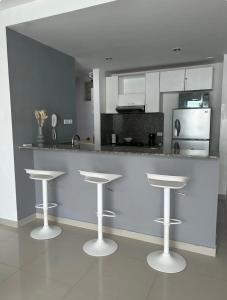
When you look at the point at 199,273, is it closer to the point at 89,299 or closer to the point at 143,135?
the point at 89,299

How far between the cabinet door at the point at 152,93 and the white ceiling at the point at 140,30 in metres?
0.54

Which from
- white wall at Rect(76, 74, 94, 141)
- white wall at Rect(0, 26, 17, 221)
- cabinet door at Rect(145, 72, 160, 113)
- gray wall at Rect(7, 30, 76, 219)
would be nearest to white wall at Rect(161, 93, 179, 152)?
cabinet door at Rect(145, 72, 160, 113)

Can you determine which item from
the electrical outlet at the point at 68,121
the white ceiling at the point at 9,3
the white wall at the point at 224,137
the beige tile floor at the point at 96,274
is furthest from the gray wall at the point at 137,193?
the white wall at the point at 224,137

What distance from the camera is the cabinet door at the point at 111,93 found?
4.95 meters

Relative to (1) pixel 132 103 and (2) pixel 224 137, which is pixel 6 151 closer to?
(1) pixel 132 103

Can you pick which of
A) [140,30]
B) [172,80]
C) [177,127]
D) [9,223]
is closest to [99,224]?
[9,223]

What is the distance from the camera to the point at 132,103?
4.81 m

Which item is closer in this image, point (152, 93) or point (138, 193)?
point (138, 193)

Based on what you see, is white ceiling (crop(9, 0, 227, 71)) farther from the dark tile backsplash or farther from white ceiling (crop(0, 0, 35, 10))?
the dark tile backsplash

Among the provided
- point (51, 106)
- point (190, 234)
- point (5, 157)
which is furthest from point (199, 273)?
point (51, 106)

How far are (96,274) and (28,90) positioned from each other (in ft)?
8.03

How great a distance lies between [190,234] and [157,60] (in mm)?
3110

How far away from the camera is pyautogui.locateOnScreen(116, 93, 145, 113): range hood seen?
4.77m

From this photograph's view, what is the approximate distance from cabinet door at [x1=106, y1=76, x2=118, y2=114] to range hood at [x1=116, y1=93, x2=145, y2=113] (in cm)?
16
